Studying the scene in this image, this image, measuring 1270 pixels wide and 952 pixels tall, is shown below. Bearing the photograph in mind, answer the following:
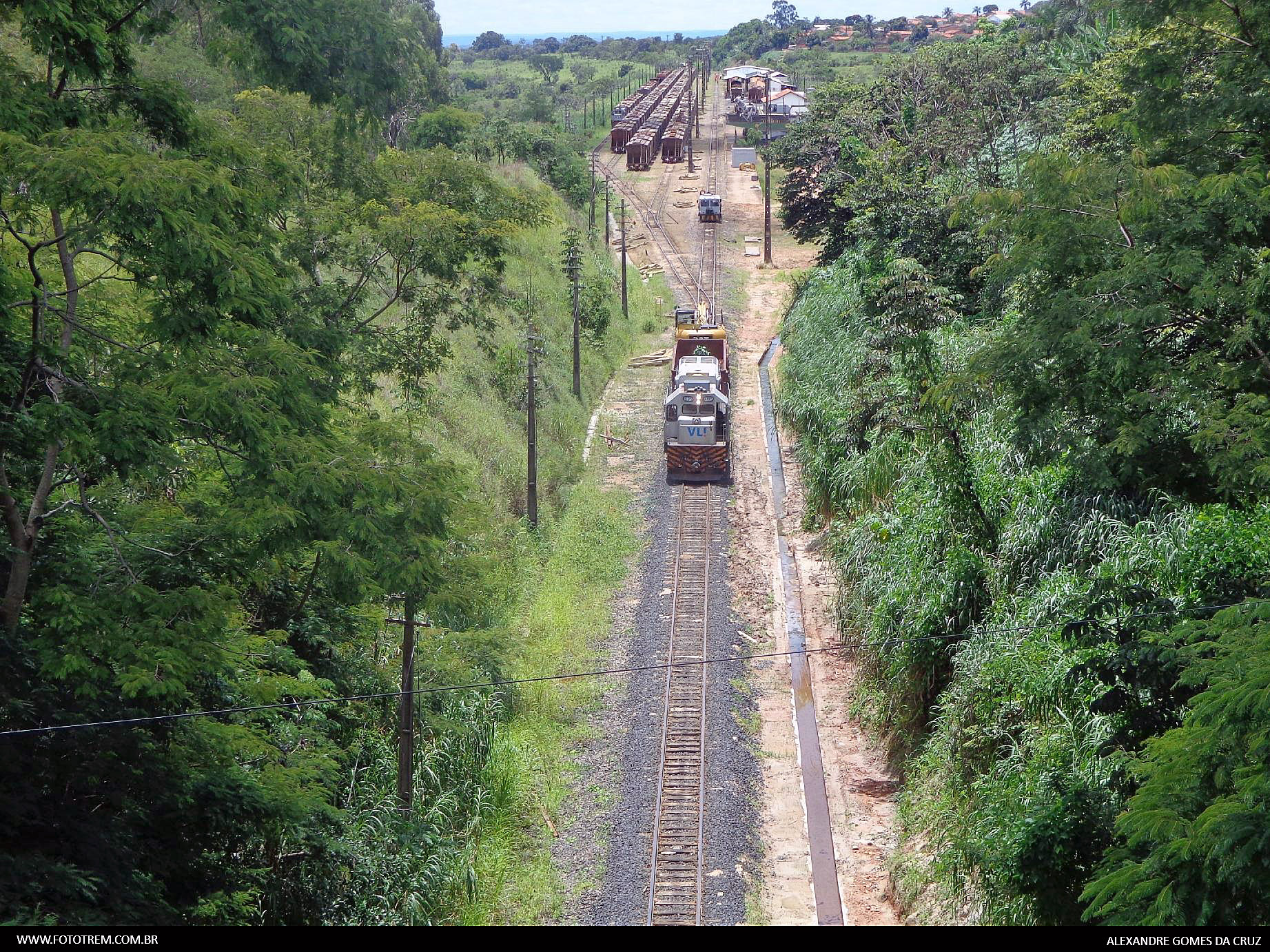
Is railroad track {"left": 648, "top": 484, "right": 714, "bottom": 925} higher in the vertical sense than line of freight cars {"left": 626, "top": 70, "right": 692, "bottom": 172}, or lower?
lower

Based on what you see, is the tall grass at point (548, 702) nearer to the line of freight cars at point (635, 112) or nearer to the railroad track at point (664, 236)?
the railroad track at point (664, 236)

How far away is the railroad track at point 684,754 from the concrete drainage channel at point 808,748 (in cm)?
161

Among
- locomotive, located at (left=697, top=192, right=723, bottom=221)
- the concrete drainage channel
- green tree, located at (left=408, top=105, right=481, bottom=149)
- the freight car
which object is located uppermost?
the freight car

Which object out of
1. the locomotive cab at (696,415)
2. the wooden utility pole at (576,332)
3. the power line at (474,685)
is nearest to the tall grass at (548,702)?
the power line at (474,685)

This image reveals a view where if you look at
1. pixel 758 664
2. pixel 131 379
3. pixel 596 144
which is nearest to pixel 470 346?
pixel 758 664

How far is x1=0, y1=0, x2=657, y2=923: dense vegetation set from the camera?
909cm

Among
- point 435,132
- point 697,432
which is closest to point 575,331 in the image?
point 697,432

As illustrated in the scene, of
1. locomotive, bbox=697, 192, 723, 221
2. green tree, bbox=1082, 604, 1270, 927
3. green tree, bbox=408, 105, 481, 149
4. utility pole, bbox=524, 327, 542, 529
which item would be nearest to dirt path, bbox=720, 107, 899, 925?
utility pole, bbox=524, 327, 542, 529

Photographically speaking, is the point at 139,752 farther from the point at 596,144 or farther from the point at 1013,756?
the point at 596,144

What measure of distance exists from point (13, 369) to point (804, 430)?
24.2 m

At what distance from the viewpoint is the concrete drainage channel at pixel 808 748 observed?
1410 centimetres

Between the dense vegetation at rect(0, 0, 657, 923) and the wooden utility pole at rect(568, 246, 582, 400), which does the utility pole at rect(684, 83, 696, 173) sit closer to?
the wooden utility pole at rect(568, 246, 582, 400)

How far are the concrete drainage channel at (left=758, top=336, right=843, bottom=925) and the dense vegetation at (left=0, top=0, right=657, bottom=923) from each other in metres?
4.18

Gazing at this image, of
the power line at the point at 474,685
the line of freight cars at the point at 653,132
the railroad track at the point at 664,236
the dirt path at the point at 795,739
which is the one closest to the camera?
the power line at the point at 474,685
